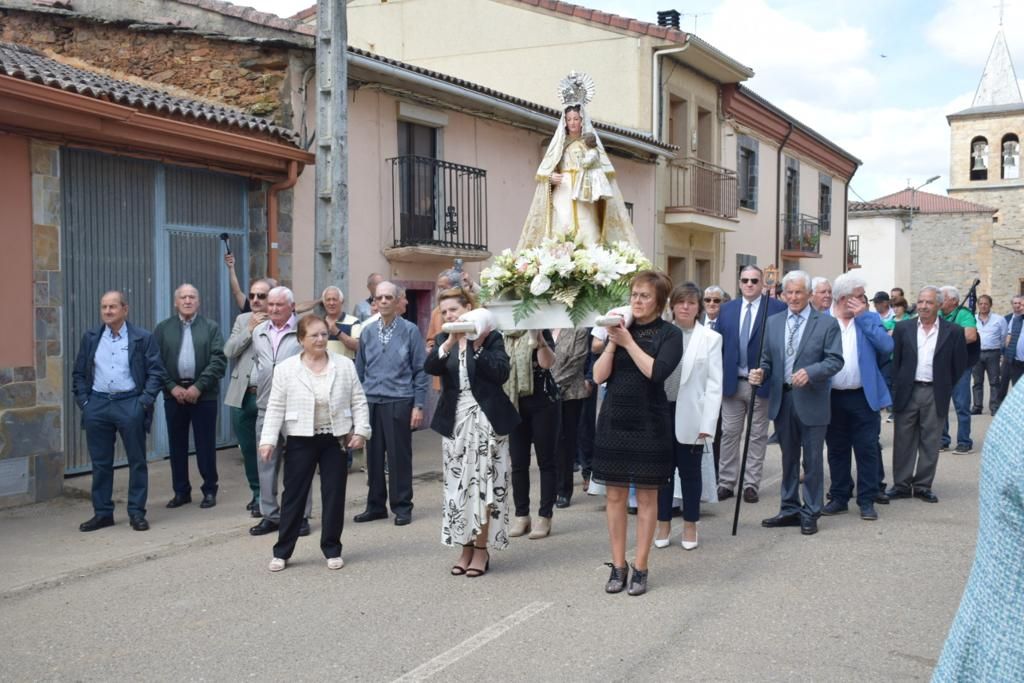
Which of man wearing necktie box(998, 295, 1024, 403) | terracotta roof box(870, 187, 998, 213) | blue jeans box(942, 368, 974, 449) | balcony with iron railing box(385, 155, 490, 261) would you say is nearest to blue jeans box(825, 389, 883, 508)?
blue jeans box(942, 368, 974, 449)

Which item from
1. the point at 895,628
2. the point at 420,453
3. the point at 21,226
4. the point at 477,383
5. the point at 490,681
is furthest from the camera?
the point at 420,453

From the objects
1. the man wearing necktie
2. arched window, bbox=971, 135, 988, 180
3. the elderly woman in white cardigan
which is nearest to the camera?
the elderly woman in white cardigan

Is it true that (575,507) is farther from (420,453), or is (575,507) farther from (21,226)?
(21,226)

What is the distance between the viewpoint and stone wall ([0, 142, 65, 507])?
812 centimetres

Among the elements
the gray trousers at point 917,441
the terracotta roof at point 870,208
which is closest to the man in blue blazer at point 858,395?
the gray trousers at point 917,441

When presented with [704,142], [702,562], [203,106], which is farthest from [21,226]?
[704,142]

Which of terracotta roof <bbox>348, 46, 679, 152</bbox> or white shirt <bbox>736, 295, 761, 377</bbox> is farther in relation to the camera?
terracotta roof <bbox>348, 46, 679, 152</bbox>

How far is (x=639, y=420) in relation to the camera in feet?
18.9

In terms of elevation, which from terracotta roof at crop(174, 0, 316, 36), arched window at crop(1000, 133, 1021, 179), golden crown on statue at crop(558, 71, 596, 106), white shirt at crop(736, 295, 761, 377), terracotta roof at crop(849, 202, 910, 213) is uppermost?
arched window at crop(1000, 133, 1021, 179)

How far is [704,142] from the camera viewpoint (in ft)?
74.2

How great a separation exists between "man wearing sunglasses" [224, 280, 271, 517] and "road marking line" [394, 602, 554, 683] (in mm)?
3193

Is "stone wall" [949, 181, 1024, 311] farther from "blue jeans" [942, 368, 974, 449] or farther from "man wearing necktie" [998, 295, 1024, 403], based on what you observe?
"blue jeans" [942, 368, 974, 449]

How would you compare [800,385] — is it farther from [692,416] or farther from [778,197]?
[778,197]

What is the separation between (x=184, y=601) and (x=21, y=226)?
166 inches
